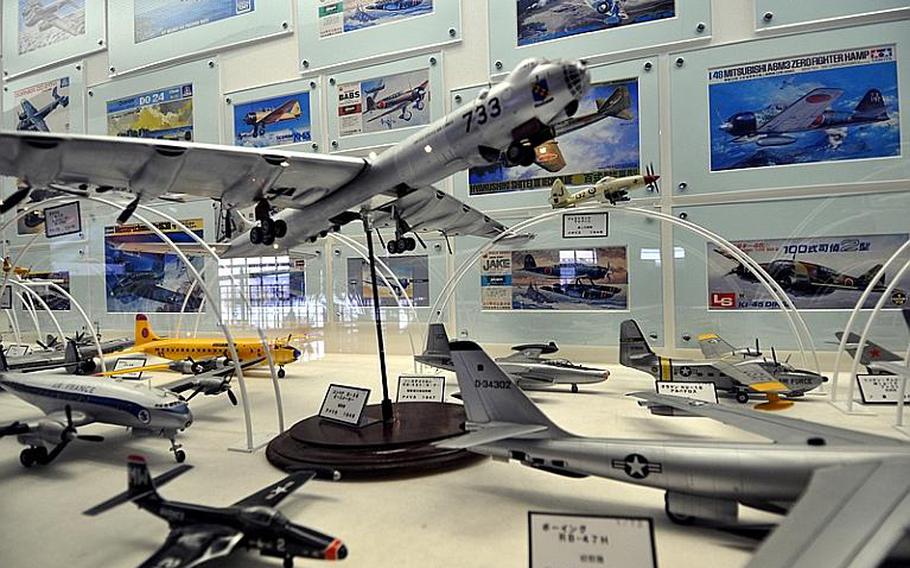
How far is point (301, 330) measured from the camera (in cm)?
871

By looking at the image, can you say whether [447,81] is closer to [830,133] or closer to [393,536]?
[830,133]

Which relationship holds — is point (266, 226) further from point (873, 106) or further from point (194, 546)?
point (873, 106)

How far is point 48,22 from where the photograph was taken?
9539mm

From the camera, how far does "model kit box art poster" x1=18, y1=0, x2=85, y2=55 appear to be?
9.34 metres

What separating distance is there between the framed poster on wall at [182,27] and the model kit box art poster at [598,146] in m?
4.95

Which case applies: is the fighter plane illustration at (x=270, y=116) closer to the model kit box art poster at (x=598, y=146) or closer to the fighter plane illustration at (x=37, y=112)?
the model kit box art poster at (x=598, y=146)

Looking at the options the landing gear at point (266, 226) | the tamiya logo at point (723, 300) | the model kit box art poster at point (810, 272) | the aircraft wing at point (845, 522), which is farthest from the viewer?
the tamiya logo at point (723, 300)

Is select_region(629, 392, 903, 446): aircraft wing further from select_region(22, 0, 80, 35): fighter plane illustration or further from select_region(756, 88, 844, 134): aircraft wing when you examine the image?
select_region(22, 0, 80, 35): fighter plane illustration

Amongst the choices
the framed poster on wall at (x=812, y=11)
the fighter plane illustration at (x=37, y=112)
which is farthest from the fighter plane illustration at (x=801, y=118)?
the fighter plane illustration at (x=37, y=112)

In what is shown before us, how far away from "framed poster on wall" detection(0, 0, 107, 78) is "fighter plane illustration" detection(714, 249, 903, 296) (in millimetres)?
12041

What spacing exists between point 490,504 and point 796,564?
1.88 metres

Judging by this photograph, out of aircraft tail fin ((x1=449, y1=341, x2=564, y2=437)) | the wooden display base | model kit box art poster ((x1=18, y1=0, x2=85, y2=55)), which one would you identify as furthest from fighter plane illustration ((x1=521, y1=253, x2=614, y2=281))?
model kit box art poster ((x1=18, y1=0, x2=85, y2=55))

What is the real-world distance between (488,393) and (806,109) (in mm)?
6445

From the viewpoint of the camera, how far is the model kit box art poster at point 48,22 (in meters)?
9.34
